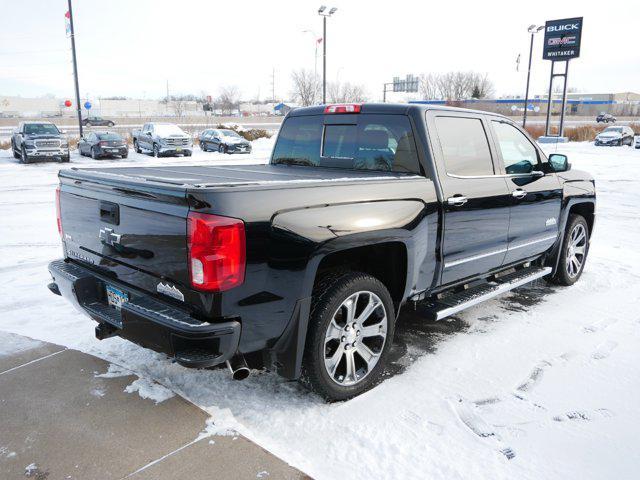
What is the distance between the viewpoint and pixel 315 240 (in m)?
2.97

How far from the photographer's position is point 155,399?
336cm

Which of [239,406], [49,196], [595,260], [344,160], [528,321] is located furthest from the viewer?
[49,196]

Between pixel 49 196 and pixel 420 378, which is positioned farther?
pixel 49 196

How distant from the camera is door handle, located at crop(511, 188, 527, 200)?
15.1 feet

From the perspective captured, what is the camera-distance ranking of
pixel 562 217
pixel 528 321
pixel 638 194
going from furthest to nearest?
pixel 638 194 → pixel 562 217 → pixel 528 321

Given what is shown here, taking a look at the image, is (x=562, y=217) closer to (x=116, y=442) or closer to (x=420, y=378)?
(x=420, y=378)

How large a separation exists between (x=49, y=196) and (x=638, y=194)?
14.8 meters

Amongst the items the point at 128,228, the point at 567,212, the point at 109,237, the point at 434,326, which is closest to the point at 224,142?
the point at 567,212

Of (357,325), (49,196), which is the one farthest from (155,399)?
(49,196)

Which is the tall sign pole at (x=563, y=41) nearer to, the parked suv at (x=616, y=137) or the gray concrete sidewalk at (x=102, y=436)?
the parked suv at (x=616, y=137)

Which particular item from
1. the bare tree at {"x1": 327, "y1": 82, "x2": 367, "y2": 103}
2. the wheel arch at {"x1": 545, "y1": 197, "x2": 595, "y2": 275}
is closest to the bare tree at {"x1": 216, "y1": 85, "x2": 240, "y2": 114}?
the bare tree at {"x1": 327, "y1": 82, "x2": 367, "y2": 103}

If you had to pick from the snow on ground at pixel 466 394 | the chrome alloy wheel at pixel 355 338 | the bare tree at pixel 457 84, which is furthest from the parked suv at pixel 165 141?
the bare tree at pixel 457 84

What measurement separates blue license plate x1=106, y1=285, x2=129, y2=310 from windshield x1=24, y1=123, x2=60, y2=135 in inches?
856

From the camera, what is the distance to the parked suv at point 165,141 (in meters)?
24.7
